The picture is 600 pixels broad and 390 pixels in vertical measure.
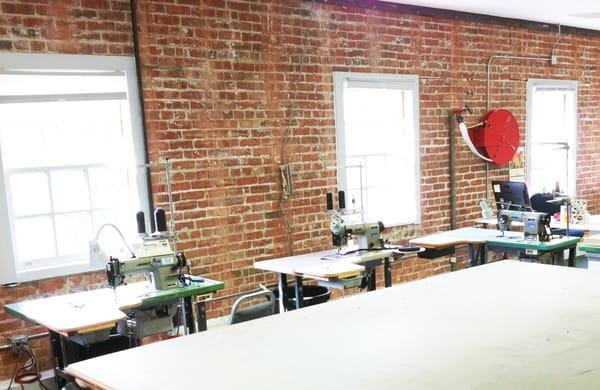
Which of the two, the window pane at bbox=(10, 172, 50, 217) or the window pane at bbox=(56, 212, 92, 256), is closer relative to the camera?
the window pane at bbox=(10, 172, 50, 217)

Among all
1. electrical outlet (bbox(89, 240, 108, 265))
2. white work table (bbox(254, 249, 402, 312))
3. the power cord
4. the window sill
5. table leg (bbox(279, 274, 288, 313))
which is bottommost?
the power cord

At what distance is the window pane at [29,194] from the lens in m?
3.79

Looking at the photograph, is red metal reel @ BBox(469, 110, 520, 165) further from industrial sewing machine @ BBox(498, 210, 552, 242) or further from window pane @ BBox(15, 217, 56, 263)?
Result: window pane @ BBox(15, 217, 56, 263)

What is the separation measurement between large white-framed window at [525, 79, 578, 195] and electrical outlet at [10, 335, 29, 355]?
5756 millimetres

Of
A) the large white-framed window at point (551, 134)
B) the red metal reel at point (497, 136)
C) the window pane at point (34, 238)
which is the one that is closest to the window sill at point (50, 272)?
the window pane at point (34, 238)

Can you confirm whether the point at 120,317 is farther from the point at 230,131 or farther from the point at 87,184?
the point at 230,131

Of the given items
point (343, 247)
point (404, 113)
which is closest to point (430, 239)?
point (343, 247)

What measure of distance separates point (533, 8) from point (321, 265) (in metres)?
4.01

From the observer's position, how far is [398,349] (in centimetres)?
163

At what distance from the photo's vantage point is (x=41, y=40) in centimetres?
375

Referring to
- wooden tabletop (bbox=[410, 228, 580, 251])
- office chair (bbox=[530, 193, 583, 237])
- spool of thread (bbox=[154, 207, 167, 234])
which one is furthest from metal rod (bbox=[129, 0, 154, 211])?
office chair (bbox=[530, 193, 583, 237])

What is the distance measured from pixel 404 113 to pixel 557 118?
277 centimetres

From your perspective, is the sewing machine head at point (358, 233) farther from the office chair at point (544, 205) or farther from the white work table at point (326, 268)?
the office chair at point (544, 205)

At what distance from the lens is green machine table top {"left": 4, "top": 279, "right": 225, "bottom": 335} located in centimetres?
295
